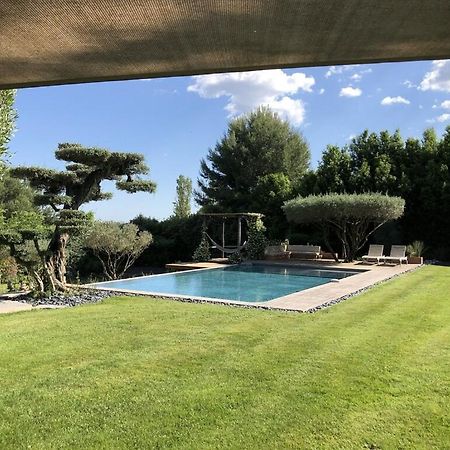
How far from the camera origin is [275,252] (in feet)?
69.4

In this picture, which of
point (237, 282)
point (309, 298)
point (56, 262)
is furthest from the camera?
point (237, 282)

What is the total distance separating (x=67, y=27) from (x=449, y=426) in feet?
11.3

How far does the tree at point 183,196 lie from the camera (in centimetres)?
3462

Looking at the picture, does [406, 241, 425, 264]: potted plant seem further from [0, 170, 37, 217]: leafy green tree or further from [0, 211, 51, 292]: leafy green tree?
[0, 170, 37, 217]: leafy green tree

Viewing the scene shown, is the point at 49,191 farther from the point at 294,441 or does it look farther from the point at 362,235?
the point at 362,235

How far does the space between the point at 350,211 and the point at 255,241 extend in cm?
478

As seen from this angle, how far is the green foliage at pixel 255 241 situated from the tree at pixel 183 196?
1397 cm

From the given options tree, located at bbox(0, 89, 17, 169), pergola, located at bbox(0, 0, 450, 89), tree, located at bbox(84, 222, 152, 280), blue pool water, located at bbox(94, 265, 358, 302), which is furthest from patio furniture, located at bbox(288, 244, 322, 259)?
pergola, located at bbox(0, 0, 450, 89)

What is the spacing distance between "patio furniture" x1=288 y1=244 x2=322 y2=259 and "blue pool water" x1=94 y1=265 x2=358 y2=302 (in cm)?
274

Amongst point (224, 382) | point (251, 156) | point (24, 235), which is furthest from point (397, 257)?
point (224, 382)

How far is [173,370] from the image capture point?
449 centimetres

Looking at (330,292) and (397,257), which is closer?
(330,292)

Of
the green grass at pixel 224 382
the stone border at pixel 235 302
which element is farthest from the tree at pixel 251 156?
the green grass at pixel 224 382

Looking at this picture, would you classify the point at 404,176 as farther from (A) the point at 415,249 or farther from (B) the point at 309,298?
(B) the point at 309,298
